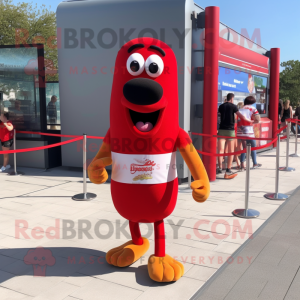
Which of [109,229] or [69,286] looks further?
[109,229]

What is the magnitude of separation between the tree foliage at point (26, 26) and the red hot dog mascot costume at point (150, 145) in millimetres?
22967

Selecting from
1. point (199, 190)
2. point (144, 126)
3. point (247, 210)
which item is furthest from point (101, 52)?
point (199, 190)

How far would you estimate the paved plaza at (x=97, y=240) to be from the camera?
3.21 meters

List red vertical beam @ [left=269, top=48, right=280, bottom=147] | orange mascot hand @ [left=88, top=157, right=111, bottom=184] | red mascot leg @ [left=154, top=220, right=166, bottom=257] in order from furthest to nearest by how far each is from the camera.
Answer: red vertical beam @ [left=269, top=48, right=280, bottom=147] → orange mascot hand @ [left=88, top=157, right=111, bottom=184] → red mascot leg @ [left=154, top=220, right=166, bottom=257]

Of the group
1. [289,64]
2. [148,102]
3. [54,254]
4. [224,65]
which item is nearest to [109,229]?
[54,254]

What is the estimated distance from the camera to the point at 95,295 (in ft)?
10.1

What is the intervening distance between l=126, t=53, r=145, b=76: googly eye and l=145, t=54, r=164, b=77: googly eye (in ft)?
0.16

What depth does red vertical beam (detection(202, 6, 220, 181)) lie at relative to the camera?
6855 mm

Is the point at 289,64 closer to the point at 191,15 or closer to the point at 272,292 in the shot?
the point at 191,15

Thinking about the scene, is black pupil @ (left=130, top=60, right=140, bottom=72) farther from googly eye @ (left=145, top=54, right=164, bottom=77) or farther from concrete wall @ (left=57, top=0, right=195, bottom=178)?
concrete wall @ (left=57, top=0, right=195, bottom=178)

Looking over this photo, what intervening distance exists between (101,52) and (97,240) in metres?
4.63

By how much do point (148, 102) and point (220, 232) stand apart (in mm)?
2250

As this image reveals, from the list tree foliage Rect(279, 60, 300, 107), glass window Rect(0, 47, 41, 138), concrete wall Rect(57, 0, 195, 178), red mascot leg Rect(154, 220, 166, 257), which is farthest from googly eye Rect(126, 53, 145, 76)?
tree foliage Rect(279, 60, 300, 107)

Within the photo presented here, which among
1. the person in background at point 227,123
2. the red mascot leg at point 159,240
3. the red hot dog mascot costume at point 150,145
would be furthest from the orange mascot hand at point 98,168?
the person in background at point 227,123
